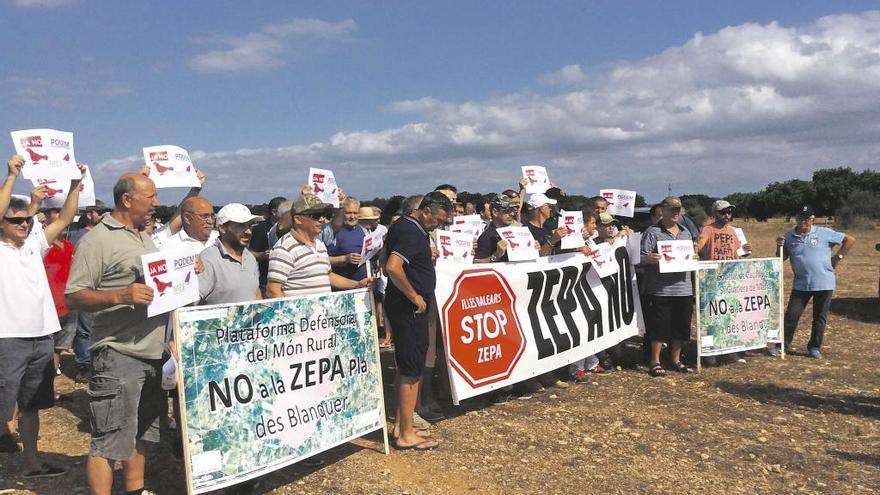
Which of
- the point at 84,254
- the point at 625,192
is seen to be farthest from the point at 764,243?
the point at 84,254

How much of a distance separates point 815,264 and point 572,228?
12.5 feet

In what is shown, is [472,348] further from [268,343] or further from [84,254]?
[84,254]

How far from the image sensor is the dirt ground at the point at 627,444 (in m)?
5.11

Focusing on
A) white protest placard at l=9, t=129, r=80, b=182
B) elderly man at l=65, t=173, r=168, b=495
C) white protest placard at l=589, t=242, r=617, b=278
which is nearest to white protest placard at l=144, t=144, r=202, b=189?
white protest placard at l=9, t=129, r=80, b=182

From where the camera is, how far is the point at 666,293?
8.38 metres

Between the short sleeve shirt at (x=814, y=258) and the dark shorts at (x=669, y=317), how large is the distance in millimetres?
2028

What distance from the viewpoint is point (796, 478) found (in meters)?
5.22

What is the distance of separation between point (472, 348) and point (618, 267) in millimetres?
2926

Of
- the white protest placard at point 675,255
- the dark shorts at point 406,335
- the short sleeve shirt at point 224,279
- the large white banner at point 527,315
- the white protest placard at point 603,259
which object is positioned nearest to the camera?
the short sleeve shirt at point 224,279

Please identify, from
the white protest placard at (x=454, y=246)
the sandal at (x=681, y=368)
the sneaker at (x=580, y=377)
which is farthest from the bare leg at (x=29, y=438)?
the sandal at (x=681, y=368)

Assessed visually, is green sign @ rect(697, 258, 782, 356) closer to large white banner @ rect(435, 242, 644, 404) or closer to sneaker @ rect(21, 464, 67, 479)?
large white banner @ rect(435, 242, 644, 404)

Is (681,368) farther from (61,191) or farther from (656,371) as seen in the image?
(61,191)

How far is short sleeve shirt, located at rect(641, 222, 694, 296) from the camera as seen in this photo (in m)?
8.29

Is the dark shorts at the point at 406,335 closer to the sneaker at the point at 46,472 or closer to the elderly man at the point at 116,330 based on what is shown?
the elderly man at the point at 116,330
